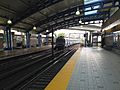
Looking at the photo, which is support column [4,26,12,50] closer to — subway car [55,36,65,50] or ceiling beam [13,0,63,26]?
ceiling beam [13,0,63,26]

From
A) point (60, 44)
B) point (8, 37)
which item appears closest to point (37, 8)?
point (8, 37)

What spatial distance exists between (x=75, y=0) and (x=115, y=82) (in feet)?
62.7

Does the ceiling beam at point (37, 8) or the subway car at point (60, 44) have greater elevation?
the ceiling beam at point (37, 8)

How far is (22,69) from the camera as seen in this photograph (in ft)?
42.2

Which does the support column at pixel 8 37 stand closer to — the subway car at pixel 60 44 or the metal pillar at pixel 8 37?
the metal pillar at pixel 8 37

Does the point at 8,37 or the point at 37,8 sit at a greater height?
the point at 37,8

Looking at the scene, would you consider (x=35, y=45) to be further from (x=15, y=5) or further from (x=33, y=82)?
(x=33, y=82)

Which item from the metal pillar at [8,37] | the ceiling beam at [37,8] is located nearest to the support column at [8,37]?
the metal pillar at [8,37]

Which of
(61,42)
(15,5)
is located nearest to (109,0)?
(15,5)

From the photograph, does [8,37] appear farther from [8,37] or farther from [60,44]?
[60,44]

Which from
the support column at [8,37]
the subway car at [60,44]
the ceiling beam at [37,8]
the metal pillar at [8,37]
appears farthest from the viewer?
the subway car at [60,44]

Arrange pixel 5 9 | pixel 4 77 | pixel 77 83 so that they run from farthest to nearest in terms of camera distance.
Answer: pixel 5 9, pixel 4 77, pixel 77 83

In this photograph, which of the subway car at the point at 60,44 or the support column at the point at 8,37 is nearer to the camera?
the support column at the point at 8,37

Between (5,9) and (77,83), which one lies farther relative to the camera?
(5,9)
